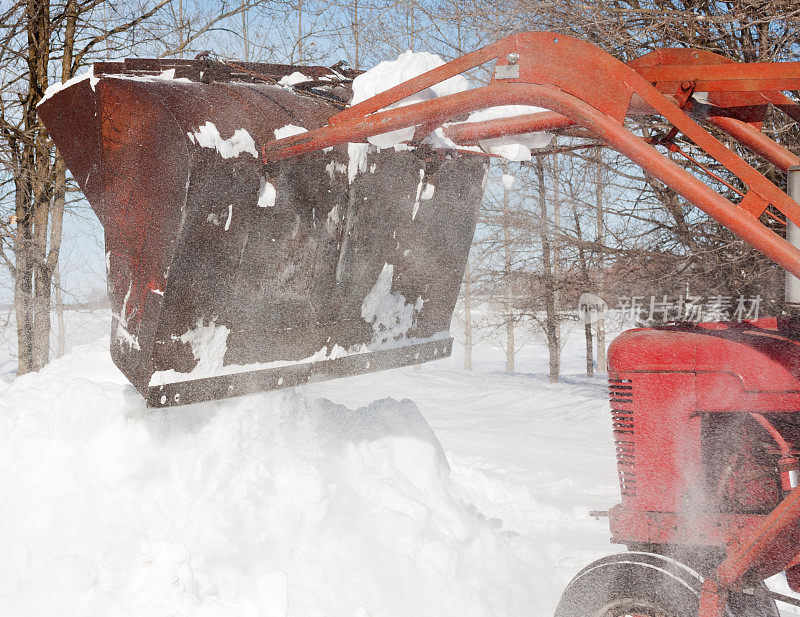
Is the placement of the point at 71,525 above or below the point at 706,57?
below

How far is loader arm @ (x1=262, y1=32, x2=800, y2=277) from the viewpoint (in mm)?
1816

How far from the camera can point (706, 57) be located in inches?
91.5

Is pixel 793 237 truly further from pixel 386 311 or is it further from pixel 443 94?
pixel 386 311

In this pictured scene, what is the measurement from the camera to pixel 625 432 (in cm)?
245

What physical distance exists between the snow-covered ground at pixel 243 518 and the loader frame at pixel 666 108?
4.27 feet

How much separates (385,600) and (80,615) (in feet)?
3.84

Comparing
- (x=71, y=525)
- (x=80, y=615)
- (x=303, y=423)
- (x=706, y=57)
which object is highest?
(x=706, y=57)

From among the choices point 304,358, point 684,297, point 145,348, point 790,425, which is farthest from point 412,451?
point 684,297

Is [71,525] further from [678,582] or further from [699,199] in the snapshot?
[699,199]

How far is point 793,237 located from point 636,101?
61 centimetres

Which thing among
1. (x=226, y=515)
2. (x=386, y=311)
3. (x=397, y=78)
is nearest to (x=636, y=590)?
(x=226, y=515)

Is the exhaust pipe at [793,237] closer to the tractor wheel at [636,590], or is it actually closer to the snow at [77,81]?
the tractor wheel at [636,590]

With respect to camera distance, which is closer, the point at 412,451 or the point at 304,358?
the point at 304,358

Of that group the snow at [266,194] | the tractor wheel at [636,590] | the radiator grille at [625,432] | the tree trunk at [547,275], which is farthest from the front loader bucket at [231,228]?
the tree trunk at [547,275]
